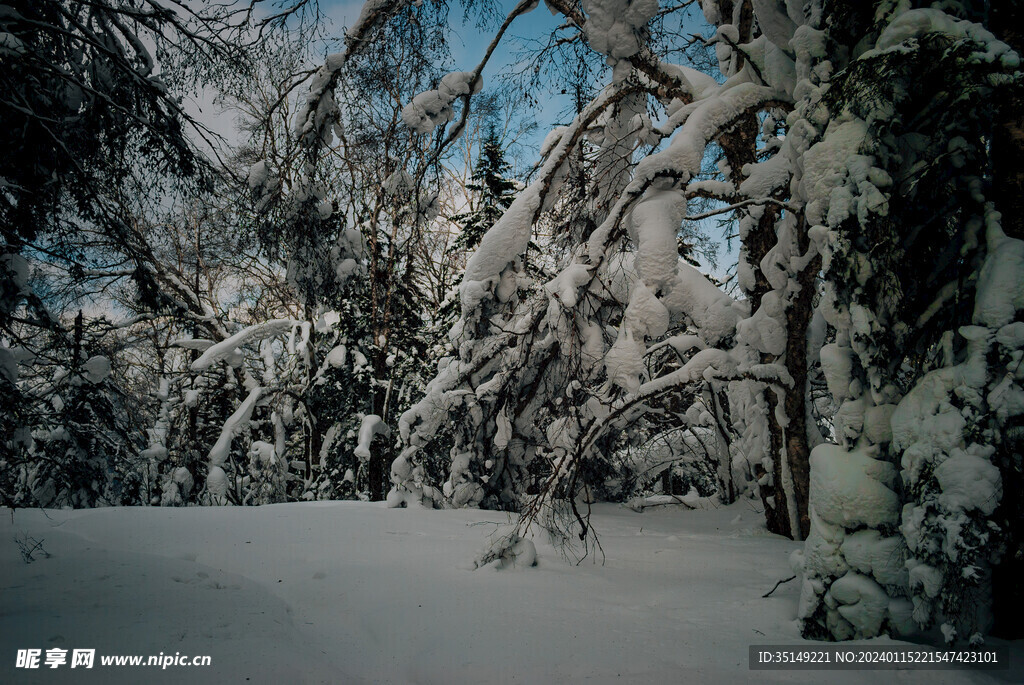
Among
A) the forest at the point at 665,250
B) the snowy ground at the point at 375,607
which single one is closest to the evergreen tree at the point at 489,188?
the forest at the point at 665,250

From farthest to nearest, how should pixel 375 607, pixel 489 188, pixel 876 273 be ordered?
pixel 489 188 < pixel 375 607 < pixel 876 273

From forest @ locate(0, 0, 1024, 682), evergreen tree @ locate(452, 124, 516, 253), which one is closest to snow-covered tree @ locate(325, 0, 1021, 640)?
forest @ locate(0, 0, 1024, 682)

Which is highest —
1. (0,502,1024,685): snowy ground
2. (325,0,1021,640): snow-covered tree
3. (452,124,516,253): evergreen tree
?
(452,124,516,253): evergreen tree

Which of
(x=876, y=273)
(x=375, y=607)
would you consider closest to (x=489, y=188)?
(x=876, y=273)

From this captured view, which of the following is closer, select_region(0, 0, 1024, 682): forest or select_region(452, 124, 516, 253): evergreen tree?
select_region(0, 0, 1024, 682): forest

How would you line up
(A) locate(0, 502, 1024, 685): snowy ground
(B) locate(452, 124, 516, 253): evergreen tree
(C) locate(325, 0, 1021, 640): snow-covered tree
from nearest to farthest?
(A) locate(0, 502, 1024, 685): snowy ground < (C) locate(325, 0, 1021, 640): snow-covered tree < (B) locate(452, 124, 516, 253): evergreen tree

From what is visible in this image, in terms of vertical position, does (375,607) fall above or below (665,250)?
below

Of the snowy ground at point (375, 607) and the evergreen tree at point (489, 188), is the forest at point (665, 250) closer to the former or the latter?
the snowy ground at point (375, 607)

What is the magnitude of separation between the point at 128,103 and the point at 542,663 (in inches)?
193

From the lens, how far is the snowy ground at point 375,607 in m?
1.96

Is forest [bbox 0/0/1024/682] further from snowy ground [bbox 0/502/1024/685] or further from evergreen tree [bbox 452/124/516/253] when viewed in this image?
evergreen tree [bbox 452/124/516/253]

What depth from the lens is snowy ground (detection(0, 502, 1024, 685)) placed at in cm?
196

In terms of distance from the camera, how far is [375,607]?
2611mm

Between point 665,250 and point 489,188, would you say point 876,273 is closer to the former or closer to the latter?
point 665,250
